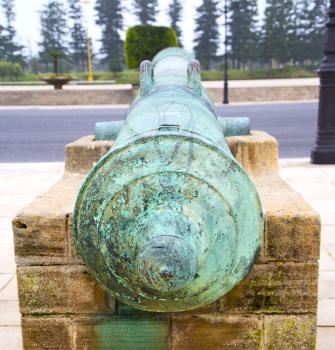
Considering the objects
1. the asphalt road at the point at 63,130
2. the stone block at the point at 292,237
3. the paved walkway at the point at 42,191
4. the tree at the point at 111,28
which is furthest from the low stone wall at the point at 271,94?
the tree at the point at 111,28

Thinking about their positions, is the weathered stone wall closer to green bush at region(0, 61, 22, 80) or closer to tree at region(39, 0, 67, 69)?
green bush at region(0, 61, 22, 80)

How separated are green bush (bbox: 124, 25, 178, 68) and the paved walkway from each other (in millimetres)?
15862

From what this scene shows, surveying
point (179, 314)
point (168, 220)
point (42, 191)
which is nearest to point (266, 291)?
point (179, 314)

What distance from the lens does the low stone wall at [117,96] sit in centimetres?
2533

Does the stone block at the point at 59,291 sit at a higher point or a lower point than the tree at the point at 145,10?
lower

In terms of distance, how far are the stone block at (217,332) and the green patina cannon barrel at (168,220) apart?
1.81 feet

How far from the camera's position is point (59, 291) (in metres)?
2.68

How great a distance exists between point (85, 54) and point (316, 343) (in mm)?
60700

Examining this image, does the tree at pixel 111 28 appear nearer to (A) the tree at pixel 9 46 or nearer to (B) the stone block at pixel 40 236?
(A) the tree at pixel 9 46

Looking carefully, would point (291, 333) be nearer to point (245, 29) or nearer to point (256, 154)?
point (256, 154)

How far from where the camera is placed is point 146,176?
1906 millimetres

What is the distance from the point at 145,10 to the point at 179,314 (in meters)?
56.9

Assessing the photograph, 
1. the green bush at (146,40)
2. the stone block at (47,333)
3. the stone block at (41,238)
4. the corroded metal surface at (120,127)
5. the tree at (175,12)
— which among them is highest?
the tree at (175,12)

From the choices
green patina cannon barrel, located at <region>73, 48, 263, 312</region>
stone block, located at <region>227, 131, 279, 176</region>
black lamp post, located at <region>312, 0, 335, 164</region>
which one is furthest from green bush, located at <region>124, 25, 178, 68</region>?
green patina cannon barrel, located at <region>73, 48, 263, 312</region>
